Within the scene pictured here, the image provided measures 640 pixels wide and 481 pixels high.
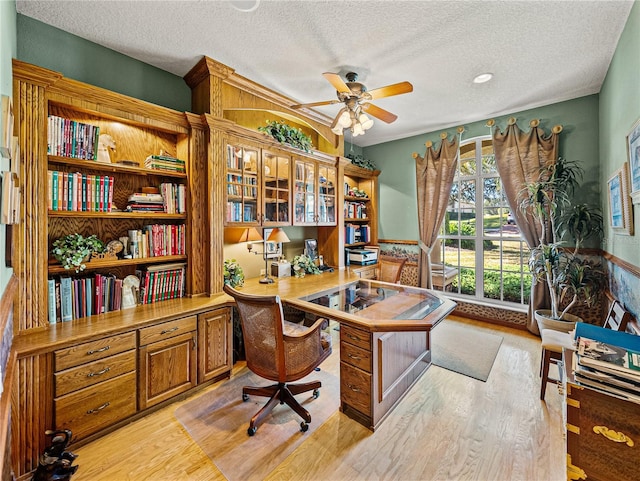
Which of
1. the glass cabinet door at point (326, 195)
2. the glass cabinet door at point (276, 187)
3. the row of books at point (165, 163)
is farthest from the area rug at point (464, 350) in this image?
the row of books at point (165, 163)

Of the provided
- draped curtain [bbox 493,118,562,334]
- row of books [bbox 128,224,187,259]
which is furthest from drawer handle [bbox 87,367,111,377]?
draped curtain [bbox 493,118,562,334]

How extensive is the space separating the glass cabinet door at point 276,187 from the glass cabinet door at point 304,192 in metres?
0.15

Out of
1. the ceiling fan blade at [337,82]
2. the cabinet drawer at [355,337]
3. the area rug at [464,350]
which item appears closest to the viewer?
the cabinet drawer at [355,337]

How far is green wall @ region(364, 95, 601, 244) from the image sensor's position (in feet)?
10.5

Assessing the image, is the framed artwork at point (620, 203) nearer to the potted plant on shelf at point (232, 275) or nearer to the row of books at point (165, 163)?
the potted plant on shelf at point (232, 275)

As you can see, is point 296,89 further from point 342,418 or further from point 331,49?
point 342,418

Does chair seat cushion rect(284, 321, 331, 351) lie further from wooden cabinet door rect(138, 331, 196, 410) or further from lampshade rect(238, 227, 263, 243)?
lampshade rect(238, 227, 263, 243)

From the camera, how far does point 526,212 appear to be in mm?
3512

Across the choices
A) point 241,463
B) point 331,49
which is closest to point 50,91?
point 331,49

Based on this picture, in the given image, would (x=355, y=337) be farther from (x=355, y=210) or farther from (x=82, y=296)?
(x=355, y=210)

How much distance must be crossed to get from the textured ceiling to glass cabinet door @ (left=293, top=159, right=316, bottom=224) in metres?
0.87

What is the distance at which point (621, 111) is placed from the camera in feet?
7.27

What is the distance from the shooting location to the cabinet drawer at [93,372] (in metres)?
1.70

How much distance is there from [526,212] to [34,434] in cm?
489
